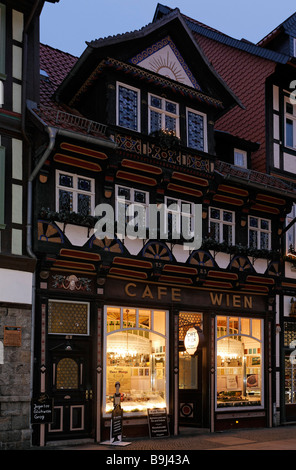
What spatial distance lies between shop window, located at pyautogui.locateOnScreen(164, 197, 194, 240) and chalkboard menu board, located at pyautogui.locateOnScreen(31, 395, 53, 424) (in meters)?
6.06

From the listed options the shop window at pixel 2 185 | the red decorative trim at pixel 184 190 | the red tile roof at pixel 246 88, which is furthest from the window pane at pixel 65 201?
the red tile roof at pixel 246 88

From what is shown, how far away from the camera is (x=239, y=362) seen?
2112 centimetres

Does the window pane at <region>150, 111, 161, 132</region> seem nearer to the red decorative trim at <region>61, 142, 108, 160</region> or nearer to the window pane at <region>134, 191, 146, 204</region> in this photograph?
the window pane at <region>134, 191, 146, 204</region>

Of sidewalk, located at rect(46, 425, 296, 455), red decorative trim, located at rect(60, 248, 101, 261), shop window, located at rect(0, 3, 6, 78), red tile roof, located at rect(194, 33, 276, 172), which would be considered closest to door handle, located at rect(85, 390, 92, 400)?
sidewalk, located at rect(46, 425, 296, 455)

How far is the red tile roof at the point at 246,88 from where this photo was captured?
77.0 ft

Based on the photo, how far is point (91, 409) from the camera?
1694cm

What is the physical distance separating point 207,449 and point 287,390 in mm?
7001

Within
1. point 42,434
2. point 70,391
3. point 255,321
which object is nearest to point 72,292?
point 70,391

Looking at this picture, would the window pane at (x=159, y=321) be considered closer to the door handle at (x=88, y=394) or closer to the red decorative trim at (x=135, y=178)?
the door handle at (x=88, y=394)

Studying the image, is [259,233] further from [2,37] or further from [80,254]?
[2,37]

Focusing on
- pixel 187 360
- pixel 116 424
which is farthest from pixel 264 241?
pixel 116 424

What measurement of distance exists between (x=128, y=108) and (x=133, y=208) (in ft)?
9.30

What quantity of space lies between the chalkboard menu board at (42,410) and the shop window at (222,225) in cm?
758

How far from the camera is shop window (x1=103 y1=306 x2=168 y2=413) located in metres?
17.9
